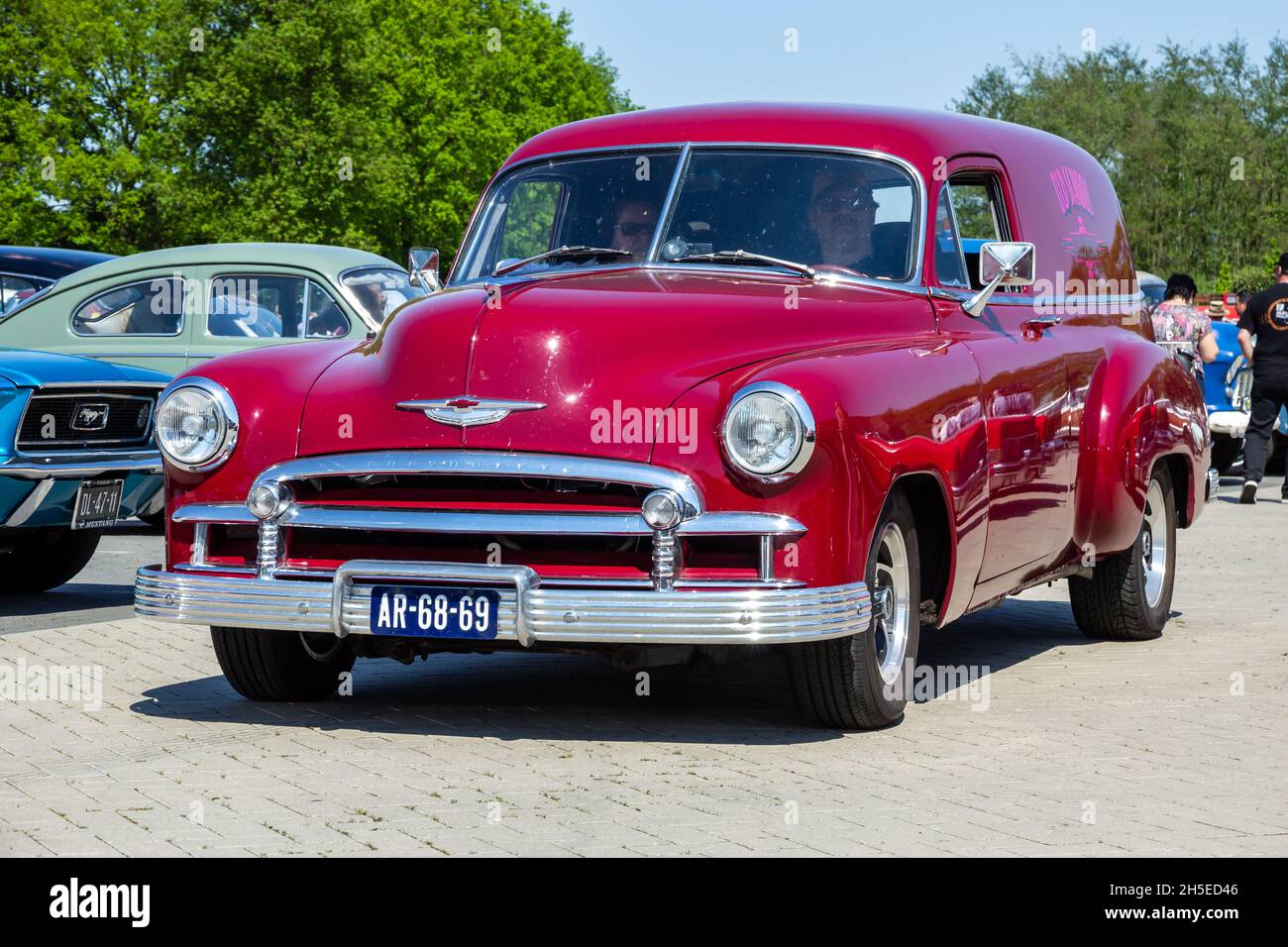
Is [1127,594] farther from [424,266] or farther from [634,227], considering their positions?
[424,266]

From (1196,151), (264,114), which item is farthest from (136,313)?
(1196,151)

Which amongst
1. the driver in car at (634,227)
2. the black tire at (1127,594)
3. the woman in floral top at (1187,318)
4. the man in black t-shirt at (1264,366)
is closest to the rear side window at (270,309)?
the driver in car at (634,227)

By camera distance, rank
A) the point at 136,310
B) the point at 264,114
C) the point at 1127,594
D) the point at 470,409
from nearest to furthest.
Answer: the point at 470,409, the point at 1127,594, the point at 136,310, the point at 264,114

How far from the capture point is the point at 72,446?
908 cm

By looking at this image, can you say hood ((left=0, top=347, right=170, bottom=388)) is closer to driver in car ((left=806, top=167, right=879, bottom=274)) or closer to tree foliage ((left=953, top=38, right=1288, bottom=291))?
driver in car ((left=806, top=167, right=879, bottom=274))

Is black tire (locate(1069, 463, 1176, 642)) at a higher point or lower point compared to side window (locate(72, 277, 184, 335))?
lower

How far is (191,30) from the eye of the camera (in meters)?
44.9

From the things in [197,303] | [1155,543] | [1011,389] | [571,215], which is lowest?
[1155,543]

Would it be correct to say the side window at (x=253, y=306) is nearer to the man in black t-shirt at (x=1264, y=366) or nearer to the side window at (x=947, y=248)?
the side window at (x=947, y=248)

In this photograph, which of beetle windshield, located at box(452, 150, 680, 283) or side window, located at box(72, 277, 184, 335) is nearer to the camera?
beetle windshield, located at box(452, 150, 680, 283)

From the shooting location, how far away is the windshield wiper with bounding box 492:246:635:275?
683cm

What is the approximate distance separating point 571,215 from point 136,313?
5.78 m

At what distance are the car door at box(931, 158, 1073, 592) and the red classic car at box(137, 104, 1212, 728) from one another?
18 mm

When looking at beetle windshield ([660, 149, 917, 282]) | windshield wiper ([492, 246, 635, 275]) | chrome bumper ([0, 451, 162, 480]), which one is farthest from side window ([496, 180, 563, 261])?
chrome bumper ([0, 451, 162, 480])
